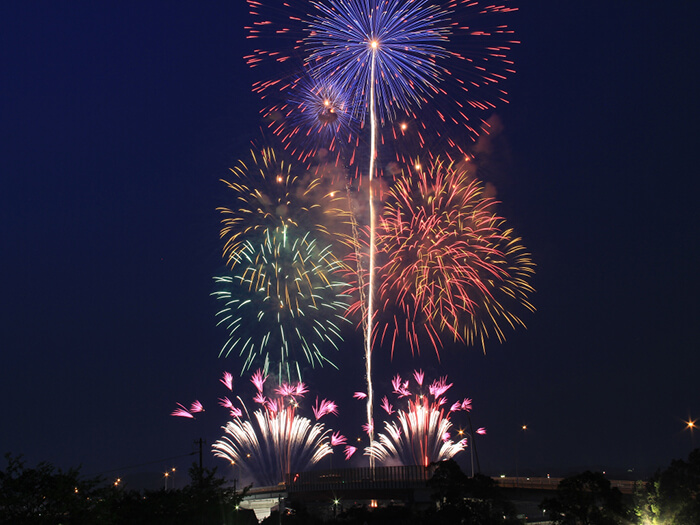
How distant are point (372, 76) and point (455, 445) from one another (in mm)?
37925

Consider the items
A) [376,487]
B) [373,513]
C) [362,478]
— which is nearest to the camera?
[373,513]

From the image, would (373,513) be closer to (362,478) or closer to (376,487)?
(376,487)

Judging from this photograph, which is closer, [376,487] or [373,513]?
[373,513]

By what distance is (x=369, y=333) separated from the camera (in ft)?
175

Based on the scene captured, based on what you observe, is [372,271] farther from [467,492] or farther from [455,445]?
[455,445]

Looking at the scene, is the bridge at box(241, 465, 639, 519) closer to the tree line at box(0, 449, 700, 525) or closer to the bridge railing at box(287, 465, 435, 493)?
the bridge railing at box(287, 465, 435, 493)

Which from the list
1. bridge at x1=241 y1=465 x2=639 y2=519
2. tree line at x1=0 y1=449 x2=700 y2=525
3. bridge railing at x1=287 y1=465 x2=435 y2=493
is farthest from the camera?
bridge railing at x1=287 y1=465 x2=435 y2=493

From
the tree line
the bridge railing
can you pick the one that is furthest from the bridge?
the tree line

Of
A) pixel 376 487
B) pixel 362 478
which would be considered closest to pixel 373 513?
pixel 376 487

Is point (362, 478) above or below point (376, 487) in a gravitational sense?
above

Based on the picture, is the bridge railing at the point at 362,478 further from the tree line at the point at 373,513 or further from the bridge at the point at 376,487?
the tree line at the point at 373,513

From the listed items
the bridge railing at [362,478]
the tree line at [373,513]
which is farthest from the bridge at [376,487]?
the tree line at [373,513]

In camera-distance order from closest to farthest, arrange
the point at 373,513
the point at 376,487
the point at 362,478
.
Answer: the point at 373,513, the point at 376,487, the point at 362,478

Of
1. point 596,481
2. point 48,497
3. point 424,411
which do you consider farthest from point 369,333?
point 48,497
